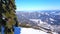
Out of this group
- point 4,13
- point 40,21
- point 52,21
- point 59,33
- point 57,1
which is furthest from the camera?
point 57,1

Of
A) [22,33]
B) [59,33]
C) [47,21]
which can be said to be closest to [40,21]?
[47,21]

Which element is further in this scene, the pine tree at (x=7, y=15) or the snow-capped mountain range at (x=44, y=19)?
the snow-capped mountain range at (x=44, y=19)

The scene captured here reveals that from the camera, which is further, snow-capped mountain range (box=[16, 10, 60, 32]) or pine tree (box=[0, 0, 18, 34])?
snow-capped mountain range (box=[16, 10, 60, 32])

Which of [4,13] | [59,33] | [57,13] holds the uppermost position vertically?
[4,13]

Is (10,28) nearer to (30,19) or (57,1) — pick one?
(30,19)

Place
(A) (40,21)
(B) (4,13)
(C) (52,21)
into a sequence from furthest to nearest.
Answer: (A) (40,21) < (C) (52,21) < (B) (4,13)

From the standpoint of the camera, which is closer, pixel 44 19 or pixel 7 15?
pixel 7 15

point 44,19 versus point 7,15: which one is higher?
point 7,15

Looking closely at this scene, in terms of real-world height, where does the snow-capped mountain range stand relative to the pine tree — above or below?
below

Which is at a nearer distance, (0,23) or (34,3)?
(0,23)

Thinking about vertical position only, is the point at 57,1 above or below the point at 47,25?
above

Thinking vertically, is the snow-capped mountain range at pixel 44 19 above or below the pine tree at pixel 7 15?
below
